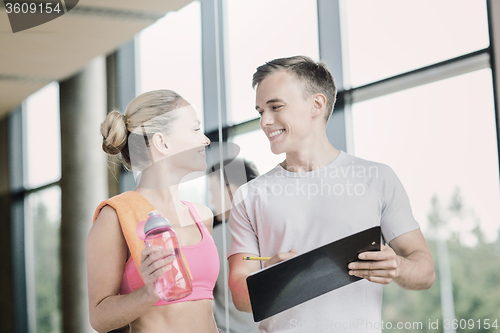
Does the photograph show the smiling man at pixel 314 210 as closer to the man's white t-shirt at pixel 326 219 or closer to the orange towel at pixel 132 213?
the man's white t-shirt at pixel 326 219

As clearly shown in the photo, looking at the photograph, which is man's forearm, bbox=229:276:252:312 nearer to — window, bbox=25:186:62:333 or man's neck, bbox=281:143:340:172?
man's neck, bbox=281:143:340:172

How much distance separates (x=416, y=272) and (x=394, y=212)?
13 centimetres

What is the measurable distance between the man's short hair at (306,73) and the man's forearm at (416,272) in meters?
0.39

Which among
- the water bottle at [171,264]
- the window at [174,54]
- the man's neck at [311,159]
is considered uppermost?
the window at [174,54]

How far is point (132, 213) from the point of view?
0.95 metres

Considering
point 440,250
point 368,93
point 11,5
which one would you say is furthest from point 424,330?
point 11,5

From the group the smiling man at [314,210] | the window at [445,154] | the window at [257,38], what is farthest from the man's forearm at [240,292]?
the window at [257,38]

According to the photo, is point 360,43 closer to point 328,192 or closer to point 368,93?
point 368,93

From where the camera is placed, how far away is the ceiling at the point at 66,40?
1675 millimetres

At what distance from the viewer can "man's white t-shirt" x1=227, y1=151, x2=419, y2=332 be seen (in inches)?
35.9

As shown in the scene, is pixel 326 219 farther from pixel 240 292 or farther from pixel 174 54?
pixel 174 54

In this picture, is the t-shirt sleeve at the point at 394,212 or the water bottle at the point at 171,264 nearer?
the water bottle at the point at 171,264

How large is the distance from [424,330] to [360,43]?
84cm

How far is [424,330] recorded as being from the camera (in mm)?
1244
